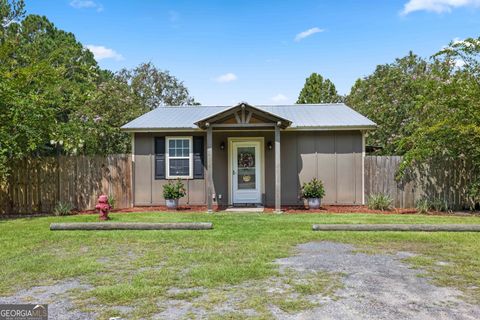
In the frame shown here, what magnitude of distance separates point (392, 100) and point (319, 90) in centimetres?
815

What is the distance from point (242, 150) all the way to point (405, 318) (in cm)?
936

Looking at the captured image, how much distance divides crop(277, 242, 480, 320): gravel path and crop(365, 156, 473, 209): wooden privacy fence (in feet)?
21.0

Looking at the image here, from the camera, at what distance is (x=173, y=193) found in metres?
11.4

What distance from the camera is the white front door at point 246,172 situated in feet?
40.3

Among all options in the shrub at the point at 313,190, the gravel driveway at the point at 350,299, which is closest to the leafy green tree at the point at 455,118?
the shrub at the point at 313,190

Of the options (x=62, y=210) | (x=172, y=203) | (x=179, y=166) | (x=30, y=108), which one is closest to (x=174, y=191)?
(x=172, y=203)

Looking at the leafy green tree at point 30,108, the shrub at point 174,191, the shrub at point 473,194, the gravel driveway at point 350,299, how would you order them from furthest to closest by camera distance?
the shrub at point 174,191
the shrub at point 473,194
the leafy green tree at point 30,108
the gravel driveway at point 350,299

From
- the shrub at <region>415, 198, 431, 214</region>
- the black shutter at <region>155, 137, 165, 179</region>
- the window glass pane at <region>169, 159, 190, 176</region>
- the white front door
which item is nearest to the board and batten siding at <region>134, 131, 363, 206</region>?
the black shutter at <region>155, 137, 165, 179</region>

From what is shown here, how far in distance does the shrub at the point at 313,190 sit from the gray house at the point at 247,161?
27.5 inches

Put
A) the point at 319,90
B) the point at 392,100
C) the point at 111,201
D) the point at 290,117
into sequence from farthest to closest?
the point at 319,90, the point at 392,100, the point at 290,117, the point at 111,201

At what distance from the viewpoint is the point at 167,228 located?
7.83 meters

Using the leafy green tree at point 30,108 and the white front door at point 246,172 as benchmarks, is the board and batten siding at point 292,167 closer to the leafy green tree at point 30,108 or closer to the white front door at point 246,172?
the white front door at point 246,172

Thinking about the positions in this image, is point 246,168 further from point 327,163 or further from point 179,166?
point 327,163

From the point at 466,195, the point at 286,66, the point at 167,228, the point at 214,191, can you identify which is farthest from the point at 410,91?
the point at 167,228
